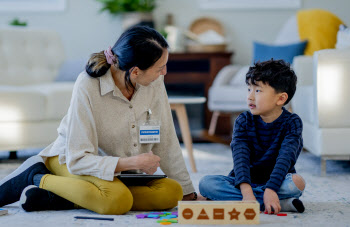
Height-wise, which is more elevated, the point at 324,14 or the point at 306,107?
the point at 324,14

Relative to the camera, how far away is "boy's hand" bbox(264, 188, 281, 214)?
Result: 1.63 m

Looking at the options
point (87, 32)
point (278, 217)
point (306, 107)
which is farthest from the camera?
point (87, 32)

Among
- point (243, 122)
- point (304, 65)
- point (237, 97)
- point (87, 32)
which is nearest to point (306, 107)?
point (304, 65)

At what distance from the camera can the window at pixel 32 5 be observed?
438cm

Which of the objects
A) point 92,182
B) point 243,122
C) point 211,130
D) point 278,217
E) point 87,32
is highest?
point 87,32

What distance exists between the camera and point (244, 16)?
4.46 meters

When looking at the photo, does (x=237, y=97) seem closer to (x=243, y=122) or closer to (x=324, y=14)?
(x=324, y=14)

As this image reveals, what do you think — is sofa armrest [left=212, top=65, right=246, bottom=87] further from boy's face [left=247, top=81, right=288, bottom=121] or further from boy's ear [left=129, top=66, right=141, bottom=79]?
boy's ear [left=129, top=66, right=141, bottom=79]

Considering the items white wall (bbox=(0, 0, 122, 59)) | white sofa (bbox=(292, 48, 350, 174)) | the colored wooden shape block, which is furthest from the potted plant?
the colored wooden shape block

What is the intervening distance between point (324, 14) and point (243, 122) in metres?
2.21

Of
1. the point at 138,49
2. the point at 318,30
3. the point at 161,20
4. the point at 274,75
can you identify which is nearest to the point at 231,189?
the point at 274,75

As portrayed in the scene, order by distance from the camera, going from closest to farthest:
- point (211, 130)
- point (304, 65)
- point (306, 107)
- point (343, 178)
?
point (343, 178)
point (306, 107)
point (304, 65)
point (211, 130)

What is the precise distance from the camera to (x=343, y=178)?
241cm

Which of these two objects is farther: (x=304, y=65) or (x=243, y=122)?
(x=304, y=65)
